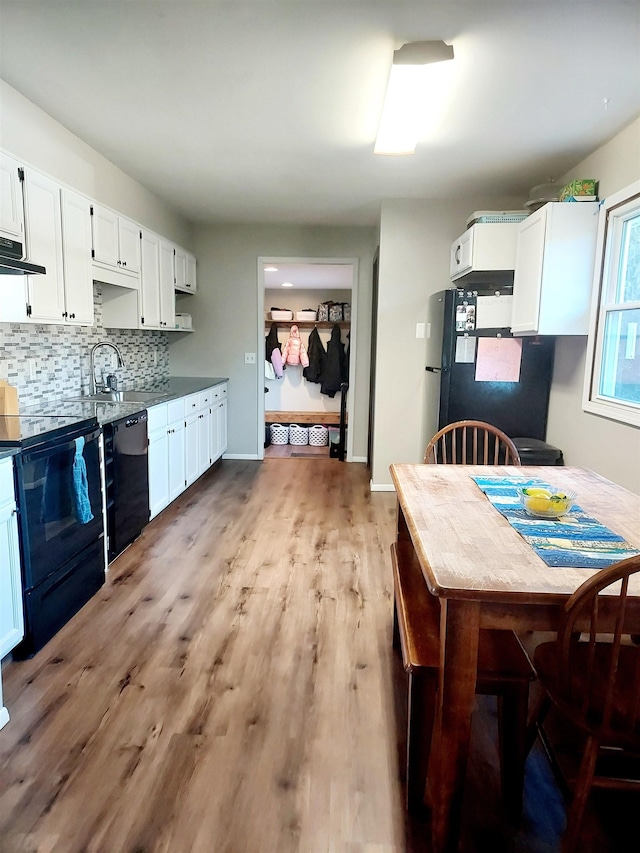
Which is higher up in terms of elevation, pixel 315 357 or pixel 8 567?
pixel 315 357

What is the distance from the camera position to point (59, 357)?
3.13m

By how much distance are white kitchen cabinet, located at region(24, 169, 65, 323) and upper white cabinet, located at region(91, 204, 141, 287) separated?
16.0 inches

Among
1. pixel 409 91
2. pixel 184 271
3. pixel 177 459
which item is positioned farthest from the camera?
pixel 184 271

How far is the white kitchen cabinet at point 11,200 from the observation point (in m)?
2.24

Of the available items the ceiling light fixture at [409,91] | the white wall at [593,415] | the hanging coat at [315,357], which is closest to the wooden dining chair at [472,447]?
the white wall at [593,415]

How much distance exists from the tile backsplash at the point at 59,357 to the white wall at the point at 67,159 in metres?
0.67

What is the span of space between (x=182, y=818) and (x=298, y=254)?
464 cm

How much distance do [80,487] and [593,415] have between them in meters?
2.78

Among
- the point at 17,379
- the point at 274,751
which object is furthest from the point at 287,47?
the point at 274,751

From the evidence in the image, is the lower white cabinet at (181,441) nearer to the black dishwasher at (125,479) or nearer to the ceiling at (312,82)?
the black dishwasher at (125,479)

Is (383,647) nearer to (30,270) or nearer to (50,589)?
(50,589)

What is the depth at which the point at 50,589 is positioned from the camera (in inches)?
84.1

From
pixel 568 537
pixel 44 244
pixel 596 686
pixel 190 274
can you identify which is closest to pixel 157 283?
pixel 190 274

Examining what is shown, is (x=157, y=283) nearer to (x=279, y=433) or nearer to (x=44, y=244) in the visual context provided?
(x=44, y=244)
